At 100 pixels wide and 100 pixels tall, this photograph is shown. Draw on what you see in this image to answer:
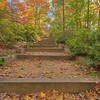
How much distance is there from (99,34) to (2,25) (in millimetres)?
2745

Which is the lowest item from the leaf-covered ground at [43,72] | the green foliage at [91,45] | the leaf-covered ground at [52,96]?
the leaf-covered ground at [52,96]

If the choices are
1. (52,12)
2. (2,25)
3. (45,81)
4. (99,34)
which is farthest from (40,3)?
(45,81)

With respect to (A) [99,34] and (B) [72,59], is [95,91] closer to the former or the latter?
(A) [99,34]

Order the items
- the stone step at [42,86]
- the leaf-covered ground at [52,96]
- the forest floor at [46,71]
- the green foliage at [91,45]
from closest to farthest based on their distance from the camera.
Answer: the leaf-covered ground at [52,96]
the stone step at [42,86]
the forest floor at [46,71]
the green foliage at [91,45]

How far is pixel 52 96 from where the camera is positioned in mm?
1479

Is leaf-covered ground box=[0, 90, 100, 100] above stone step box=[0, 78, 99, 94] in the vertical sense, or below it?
below

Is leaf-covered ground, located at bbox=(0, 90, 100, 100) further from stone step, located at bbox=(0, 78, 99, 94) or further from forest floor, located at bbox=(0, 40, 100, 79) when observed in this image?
forest floor, located at bbox=(0, 40, 100, 79)

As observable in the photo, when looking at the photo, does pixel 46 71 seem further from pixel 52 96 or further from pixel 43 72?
pixel 52 96

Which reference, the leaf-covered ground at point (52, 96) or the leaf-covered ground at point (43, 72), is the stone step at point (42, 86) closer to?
the leaf-covered ground at point (52, 96)

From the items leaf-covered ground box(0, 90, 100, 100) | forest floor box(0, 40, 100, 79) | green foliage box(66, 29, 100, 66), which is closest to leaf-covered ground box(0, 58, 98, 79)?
forest floor box(0, 40, 100, 79)

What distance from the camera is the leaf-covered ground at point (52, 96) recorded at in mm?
1454

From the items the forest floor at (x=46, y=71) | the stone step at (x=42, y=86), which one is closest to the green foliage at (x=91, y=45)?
the forest floor at (x=46, y=71)

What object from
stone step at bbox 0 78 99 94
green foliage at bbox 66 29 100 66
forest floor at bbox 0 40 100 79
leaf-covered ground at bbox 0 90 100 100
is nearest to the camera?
leaf-covered ground at bbox 0 90 100 100

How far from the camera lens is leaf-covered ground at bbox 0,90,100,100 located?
1.45 metres
